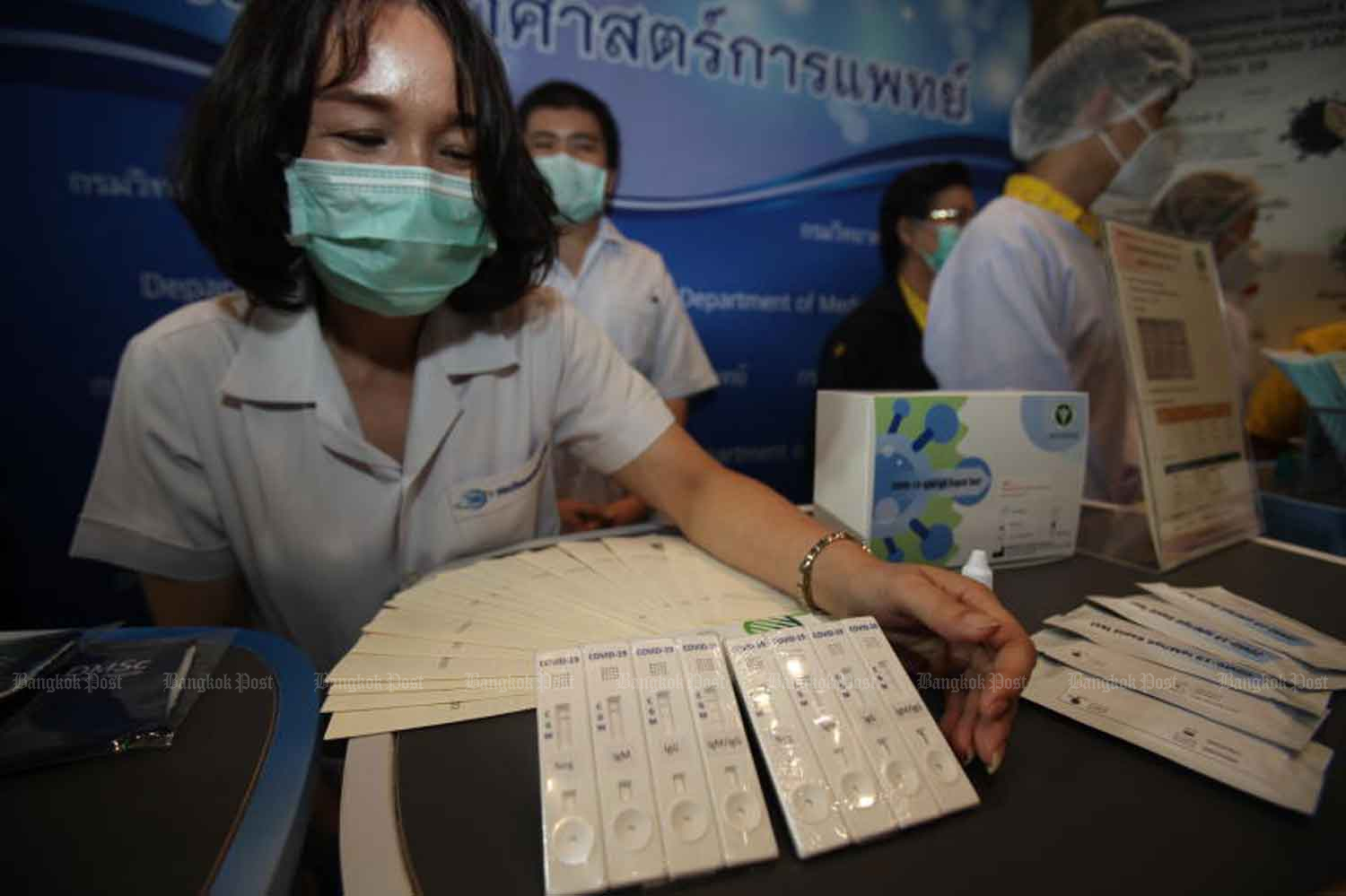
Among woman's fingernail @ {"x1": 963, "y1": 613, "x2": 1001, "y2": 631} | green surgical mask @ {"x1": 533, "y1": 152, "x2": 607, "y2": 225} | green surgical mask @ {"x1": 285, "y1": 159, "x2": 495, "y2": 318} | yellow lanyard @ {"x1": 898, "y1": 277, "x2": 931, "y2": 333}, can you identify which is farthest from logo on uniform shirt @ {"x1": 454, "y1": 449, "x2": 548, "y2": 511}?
yellow lanyard @ {"x1": 898, "y1": 277, "x2": 931, "y2": 333}

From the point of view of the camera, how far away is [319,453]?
937mm

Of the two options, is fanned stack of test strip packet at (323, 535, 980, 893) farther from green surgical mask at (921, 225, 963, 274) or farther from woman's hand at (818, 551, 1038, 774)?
green surgical mask at (921, 225, 963, 274)

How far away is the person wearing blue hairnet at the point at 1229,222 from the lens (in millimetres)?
2121

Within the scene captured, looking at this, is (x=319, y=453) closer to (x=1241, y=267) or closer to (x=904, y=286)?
(x=904, y=286)

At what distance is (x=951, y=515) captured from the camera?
0.88 m

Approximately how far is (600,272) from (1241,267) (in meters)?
2.25

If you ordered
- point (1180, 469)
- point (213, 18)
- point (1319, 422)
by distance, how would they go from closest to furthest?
1. point (1180, 469)
2. point (1319, 422)
3. point (213, 18)

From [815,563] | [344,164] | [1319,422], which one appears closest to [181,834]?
[815,563]

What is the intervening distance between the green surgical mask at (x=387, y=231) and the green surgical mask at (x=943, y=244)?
2213 mm

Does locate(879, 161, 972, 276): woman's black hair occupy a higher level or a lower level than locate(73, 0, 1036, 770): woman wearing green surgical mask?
higher

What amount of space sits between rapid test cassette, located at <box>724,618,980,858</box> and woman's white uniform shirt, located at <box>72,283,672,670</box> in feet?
1.84

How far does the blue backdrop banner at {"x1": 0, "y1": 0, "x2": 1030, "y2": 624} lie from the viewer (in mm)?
1720

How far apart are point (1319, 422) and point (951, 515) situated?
0.87m

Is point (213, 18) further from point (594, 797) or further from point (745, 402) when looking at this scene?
point (594, 797)
